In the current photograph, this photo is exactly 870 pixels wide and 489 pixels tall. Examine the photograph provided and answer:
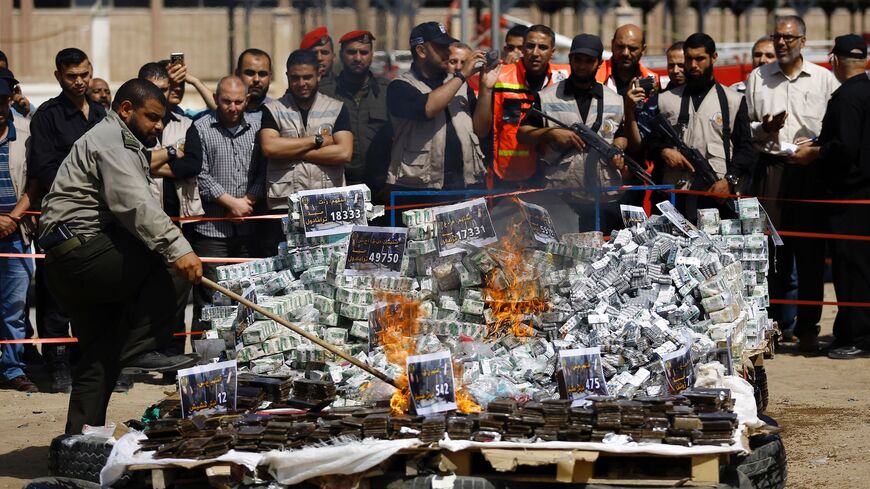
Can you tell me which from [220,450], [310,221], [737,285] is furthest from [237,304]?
[737,285]

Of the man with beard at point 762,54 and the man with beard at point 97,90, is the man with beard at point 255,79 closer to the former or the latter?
the man with beard at point 97,90

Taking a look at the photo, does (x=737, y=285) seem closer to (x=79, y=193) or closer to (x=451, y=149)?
(x=451, y=149)

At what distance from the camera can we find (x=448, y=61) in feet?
30.8

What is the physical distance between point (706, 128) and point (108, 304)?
4.92m

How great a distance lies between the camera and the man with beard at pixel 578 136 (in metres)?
9.24

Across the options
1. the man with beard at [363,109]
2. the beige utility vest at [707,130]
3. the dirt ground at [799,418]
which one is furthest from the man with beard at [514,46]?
the dirt ground at [799,418]

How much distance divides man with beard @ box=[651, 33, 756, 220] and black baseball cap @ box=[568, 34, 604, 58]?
2.53 ft

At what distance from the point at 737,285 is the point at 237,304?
3164 millimetres

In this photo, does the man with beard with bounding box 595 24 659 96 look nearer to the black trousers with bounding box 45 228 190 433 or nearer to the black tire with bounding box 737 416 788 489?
the black tire with bounding box 737 416 788 489

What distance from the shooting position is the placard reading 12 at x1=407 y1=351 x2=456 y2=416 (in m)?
6.18

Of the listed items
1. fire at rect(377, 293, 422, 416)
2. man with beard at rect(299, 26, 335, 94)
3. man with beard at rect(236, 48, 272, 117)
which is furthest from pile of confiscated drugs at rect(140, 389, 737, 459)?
man with beard at rect(299, 26, 335, 94)

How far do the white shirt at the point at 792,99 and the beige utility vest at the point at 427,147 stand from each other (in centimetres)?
257

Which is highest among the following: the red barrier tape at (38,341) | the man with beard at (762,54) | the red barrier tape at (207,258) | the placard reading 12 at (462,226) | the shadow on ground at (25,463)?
the man with beard at (762,54)

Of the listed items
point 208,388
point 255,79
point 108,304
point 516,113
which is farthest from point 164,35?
point 208,388
